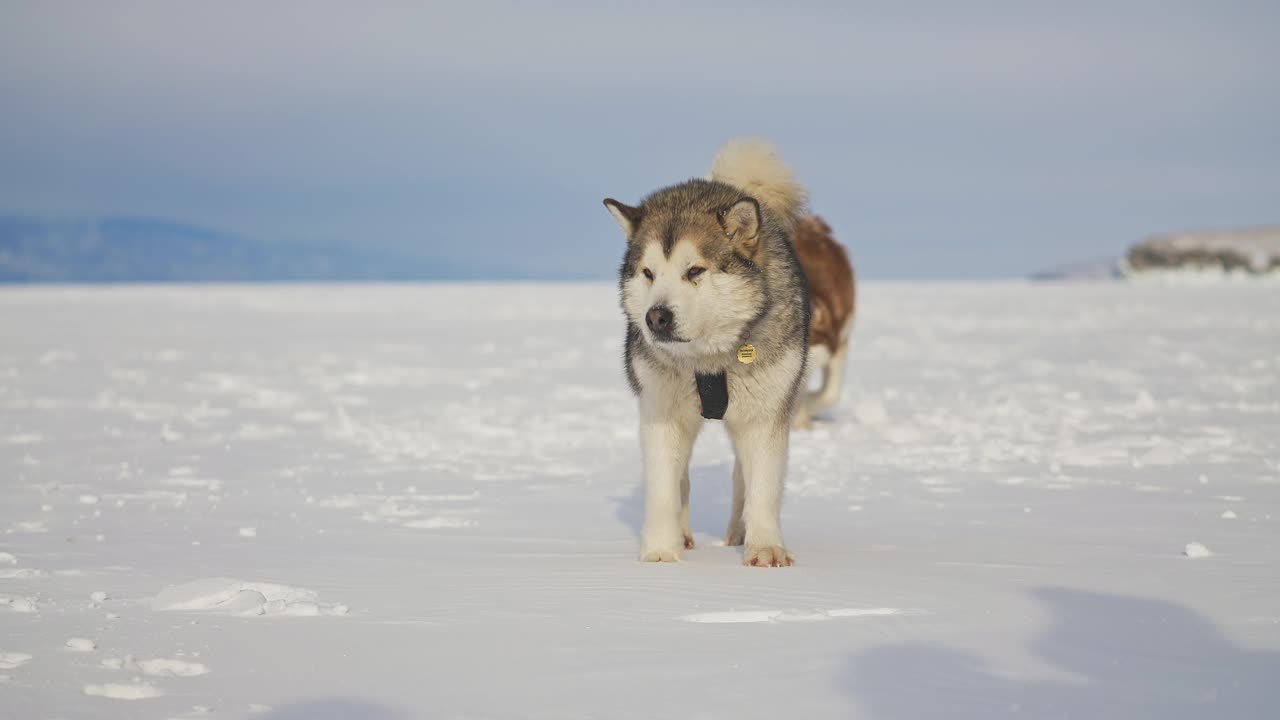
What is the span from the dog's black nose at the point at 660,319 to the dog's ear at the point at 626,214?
0.62 m

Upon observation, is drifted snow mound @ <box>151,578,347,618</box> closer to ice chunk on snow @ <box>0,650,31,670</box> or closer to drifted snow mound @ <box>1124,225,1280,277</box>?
ice chunk on snow @ <box>0,650,31,670</box>

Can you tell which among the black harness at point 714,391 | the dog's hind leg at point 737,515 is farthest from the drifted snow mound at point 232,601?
the dog's hind leg at point 737,515

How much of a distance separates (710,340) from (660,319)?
0.35m

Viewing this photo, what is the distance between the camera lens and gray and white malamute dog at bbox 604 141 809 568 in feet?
17.9

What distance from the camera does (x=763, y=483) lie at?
Answer: 19.0 ft

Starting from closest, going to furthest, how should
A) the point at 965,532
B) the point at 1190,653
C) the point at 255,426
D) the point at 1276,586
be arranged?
1. the point at 1190,653
2. the point at 1276,586
3. the point at 965,532
4. the point at 255,426

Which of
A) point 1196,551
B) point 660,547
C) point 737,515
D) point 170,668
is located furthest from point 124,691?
point 1196,551

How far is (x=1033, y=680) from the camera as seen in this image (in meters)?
3.67

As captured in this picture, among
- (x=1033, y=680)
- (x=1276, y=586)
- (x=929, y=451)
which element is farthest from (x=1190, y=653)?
(x=929, y=451)

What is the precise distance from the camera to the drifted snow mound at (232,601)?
14.6 feet

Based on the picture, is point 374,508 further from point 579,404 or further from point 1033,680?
point 579,404

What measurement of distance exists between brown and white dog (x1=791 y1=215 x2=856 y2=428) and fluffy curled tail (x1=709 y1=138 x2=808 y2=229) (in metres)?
4.94

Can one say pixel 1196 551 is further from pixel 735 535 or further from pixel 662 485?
pixel 662 485

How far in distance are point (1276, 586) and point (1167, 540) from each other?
121 centimetres
